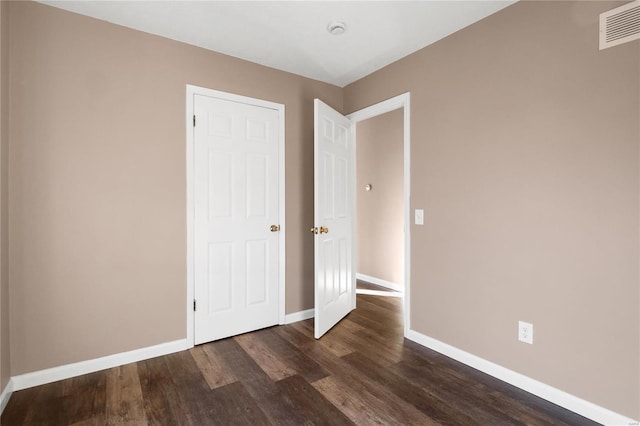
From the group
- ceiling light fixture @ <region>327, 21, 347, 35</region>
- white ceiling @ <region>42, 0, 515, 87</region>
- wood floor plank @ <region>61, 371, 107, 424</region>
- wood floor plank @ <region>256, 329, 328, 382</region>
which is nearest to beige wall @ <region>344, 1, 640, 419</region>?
white ceiling @ <region>42, 0, 515, 87</region>

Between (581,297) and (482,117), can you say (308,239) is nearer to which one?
(482,117)

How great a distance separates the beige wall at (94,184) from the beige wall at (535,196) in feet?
6.53

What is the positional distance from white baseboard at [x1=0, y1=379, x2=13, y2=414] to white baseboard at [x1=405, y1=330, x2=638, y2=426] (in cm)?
282

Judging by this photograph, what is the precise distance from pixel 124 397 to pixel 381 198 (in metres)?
3.67

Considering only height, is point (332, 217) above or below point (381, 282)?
above

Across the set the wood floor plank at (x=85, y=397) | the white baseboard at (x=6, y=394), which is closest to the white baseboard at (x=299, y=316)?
the wood floor plank at (x=85, y=397)

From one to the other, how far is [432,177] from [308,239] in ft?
4.53

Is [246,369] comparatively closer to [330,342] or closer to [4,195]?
[330,342]

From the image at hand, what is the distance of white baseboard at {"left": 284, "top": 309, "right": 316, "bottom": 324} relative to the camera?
3136mm

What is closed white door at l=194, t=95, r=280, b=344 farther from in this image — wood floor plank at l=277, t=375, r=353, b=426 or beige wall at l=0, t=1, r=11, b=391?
beige wall at l=0, t=1, r=11, b=391

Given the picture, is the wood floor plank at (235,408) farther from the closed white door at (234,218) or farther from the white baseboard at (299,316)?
the white baseboard at (299,316)

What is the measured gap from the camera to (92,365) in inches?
87.2

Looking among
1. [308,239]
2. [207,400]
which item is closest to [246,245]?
[308,239]

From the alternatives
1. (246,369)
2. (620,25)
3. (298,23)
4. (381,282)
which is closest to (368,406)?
(246,369)
